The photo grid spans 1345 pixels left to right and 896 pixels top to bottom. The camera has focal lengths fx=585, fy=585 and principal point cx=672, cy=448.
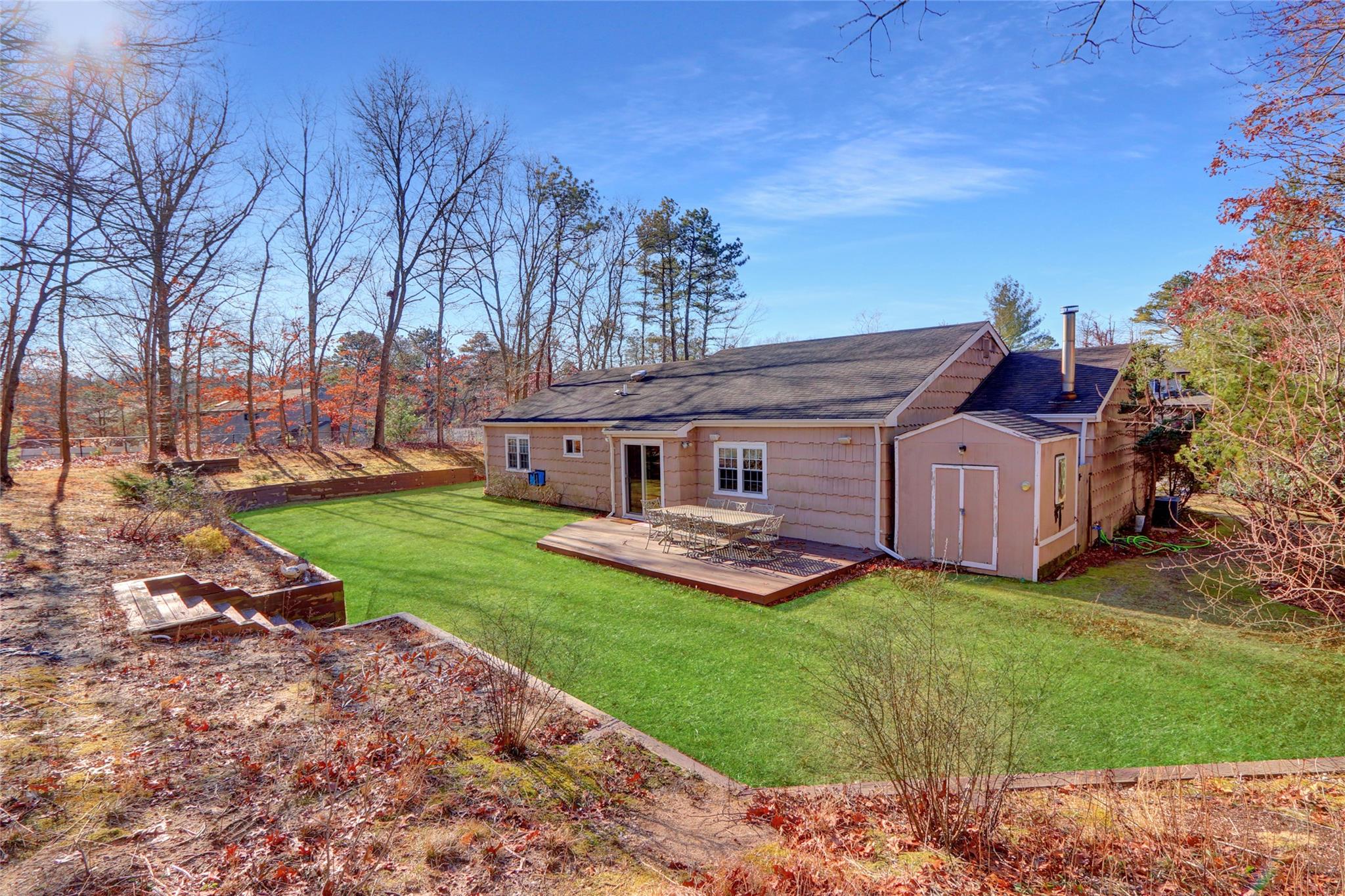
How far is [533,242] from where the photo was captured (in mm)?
27750

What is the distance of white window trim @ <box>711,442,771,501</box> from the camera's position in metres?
11.6

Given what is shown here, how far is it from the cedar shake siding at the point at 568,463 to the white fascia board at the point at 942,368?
715 centimetres

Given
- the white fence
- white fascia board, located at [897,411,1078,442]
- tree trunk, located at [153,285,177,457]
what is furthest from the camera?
the white fence

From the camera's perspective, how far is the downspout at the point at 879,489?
9.95 meters

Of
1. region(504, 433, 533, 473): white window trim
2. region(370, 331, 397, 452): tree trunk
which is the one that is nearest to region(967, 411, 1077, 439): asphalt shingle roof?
region(504, 433, 533, 473): white window trim

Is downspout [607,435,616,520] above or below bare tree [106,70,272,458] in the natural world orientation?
below

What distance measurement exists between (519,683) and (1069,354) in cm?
1152

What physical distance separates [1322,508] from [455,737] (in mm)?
7316

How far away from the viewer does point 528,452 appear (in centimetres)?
1745

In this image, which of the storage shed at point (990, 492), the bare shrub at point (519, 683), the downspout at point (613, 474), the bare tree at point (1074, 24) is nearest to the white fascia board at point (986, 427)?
the storage shed at point (990, 492)

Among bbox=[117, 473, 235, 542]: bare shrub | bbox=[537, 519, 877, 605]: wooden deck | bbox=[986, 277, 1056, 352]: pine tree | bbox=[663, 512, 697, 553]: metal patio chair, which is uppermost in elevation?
bbox=[986, 277, 1056, 352]: pine tree

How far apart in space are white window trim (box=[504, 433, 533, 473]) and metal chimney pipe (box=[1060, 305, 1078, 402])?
1319 cm

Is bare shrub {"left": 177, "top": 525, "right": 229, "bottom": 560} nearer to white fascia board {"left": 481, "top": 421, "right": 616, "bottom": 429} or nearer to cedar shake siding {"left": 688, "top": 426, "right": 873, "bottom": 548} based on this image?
white fascia board {"left": 481, "top": 421, "right": 616, "bottom": 429}

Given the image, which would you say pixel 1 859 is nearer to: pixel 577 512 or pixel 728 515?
pixel 728 515
